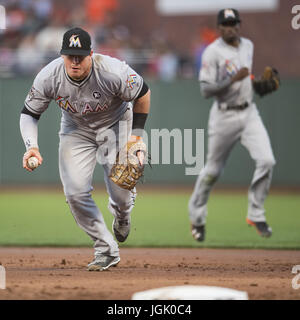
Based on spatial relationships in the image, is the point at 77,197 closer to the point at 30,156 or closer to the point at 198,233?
the point at 30,156

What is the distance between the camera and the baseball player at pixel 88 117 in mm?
5445

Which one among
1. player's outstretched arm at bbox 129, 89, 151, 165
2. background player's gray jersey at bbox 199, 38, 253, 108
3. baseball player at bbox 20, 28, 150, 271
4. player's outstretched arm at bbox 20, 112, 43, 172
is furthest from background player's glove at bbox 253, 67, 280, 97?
player's outstretched arm at bbox 20, 112, 43, 172

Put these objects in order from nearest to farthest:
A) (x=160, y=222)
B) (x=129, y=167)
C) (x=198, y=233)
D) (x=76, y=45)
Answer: (x=76, y=45)
(x=129, y=167)
(x=198, y=233)
(x=160, y=222)

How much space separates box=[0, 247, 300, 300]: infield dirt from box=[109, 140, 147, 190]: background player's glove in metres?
0.76

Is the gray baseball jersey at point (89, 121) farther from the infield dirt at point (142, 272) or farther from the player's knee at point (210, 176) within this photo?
the player's knee at point (210, 176)

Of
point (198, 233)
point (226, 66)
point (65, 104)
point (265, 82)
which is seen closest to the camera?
point (65, 104)

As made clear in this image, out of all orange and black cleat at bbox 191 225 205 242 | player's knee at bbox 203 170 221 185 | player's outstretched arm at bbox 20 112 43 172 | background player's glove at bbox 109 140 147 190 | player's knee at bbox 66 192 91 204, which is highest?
player's outstretched arm at bbox 20 112 43 172

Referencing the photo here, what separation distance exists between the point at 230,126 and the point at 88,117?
2.63 meters

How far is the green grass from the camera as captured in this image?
7.96 meters

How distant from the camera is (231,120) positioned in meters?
7.99

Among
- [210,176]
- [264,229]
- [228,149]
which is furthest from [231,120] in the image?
[264,229]

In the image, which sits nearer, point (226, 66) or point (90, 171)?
point (90, 171)

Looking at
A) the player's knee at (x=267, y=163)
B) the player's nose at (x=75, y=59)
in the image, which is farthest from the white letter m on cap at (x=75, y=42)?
the player's knee at (x=267, y=163)

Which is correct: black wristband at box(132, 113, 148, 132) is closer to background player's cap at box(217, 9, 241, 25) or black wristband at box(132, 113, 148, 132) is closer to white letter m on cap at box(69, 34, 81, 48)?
white letter m on cap at box(69, 34, 81, 48)
